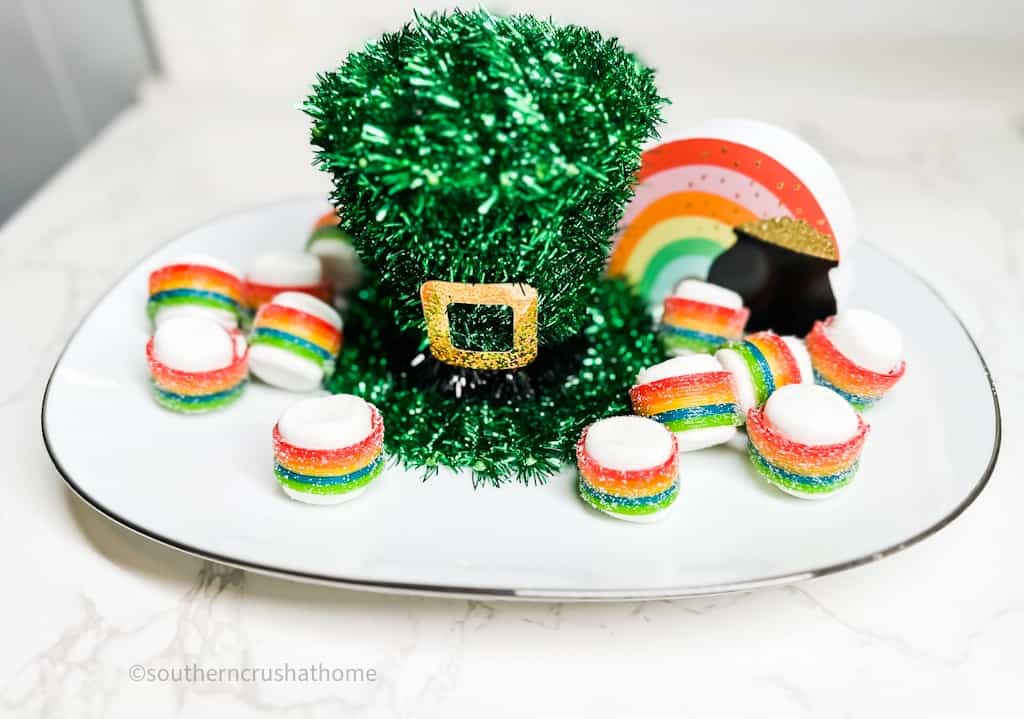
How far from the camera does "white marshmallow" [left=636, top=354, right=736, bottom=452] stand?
102 cm

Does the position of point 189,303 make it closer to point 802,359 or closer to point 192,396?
point 192,396

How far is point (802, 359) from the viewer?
1.07m

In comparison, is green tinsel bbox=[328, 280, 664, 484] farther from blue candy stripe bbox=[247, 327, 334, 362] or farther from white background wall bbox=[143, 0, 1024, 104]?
white background wall bbox=[143, 0, 1024, 104]

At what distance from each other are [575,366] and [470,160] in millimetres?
380

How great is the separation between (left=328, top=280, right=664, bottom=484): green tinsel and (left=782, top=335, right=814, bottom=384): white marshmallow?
0.62ft

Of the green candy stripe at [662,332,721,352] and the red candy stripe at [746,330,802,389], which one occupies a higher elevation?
the red candy stripe at [746,330,802,389]

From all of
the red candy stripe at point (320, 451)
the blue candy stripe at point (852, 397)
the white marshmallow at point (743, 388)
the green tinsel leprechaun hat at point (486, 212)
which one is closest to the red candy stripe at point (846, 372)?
the blue candy stripe at point (852, 397)

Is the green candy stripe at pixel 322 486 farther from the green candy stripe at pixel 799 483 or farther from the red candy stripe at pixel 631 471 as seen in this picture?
the green candy stripe at pixel 799 483

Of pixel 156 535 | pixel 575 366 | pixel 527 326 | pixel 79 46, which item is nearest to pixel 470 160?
pixel 527 326

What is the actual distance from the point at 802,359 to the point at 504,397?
35 cm

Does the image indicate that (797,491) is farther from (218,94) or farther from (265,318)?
(218,94)

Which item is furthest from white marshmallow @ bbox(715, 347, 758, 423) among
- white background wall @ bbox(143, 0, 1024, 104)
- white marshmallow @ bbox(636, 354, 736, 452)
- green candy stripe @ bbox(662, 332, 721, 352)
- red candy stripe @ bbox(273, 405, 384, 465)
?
white background wall @ bbox(143, 0, 1024, 104)

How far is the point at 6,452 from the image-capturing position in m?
1.13

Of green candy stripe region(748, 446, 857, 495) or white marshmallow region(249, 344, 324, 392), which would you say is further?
white marshmallow region(249, 344, 324, 392)
